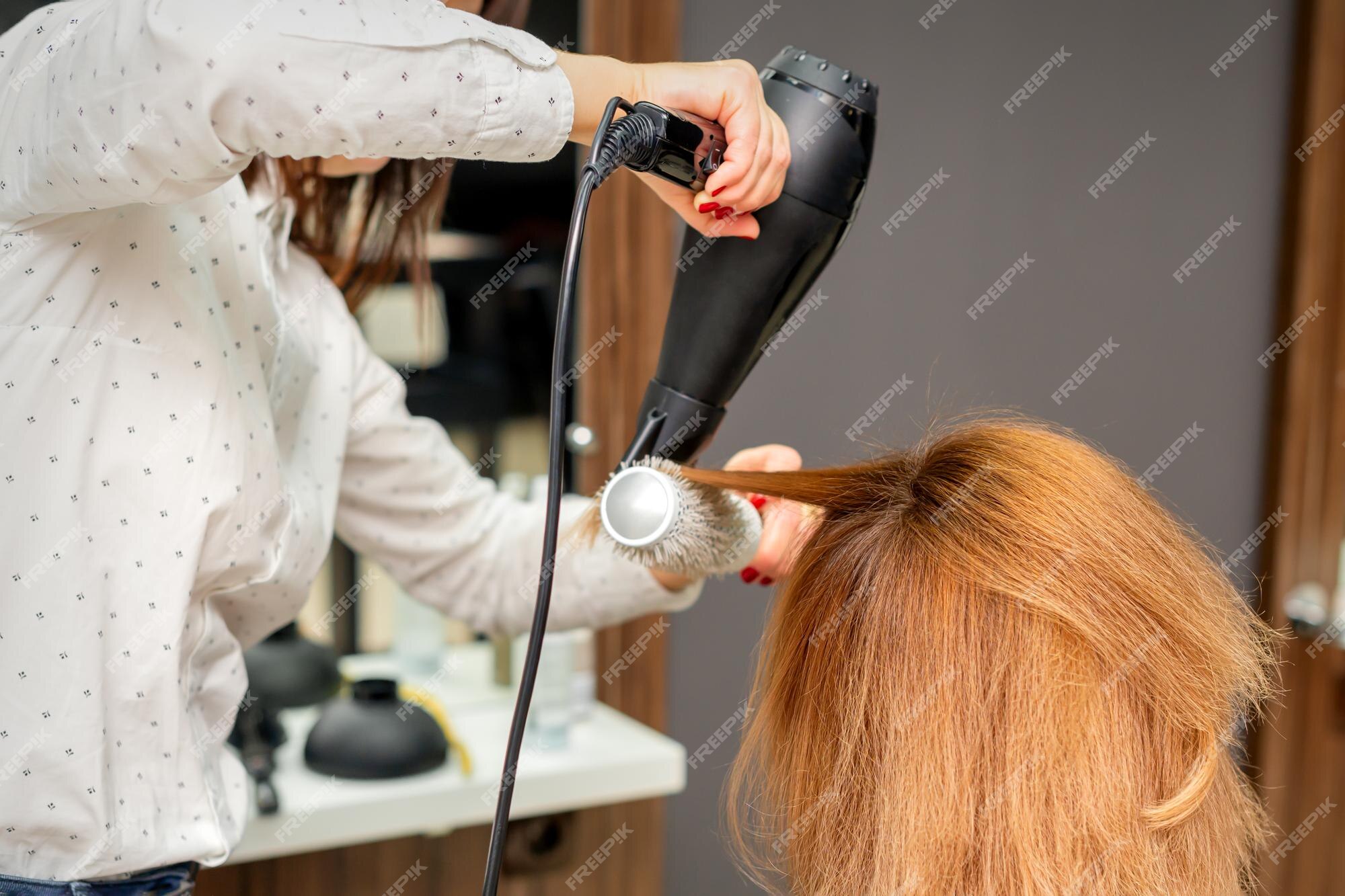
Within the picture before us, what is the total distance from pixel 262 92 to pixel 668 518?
31cm

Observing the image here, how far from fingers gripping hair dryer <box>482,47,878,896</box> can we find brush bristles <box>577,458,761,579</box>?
0.03 metres

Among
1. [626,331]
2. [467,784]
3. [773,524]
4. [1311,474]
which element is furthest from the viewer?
[1311,474]

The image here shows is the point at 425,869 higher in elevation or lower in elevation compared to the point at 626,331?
lower

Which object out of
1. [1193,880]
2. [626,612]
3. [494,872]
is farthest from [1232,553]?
[494,872]

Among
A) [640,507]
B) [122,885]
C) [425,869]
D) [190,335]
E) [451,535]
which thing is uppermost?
[640,507]

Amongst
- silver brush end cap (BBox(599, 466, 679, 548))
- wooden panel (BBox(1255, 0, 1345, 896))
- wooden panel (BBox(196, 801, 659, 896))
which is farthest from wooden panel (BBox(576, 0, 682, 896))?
wooden panel (BBox(1255, 0, 1345, 896))

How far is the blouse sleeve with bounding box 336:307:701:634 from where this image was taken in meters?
1.00

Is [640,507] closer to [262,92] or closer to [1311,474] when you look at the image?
[262,92]

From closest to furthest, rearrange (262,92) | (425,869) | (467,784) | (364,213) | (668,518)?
(262,92)
(668,518)
(364,213)
(467,784)
(425,869)

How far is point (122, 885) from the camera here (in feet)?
2.40

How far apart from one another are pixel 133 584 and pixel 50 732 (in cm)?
10

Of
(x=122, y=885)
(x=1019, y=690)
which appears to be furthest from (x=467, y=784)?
(x=1019, y=690)

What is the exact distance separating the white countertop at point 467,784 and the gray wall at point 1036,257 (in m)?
0.19

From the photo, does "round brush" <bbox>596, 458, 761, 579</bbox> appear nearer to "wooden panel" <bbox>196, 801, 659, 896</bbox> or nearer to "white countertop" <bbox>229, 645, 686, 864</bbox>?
"white countertop" <bbox>229, 645, 686, 864</bbox>
